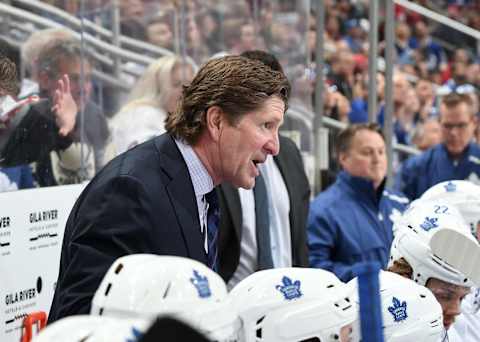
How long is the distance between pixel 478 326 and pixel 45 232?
5.67 feet

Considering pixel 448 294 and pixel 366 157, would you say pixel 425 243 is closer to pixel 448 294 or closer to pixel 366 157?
pixel 448 294

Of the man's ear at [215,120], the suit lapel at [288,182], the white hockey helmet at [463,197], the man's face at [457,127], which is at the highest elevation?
the man's ear at [215,120]

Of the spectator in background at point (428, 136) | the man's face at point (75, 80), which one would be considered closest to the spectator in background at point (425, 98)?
the spectator in background at point (428, 136)

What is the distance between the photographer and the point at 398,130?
1008cm

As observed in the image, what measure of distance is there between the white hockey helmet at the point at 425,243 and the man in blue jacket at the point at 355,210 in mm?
1243

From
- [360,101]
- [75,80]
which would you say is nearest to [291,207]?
[75,80]

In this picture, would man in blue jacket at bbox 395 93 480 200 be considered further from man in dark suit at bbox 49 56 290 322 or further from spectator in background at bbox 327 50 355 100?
man in dark suit at bbox 49 56 290 322

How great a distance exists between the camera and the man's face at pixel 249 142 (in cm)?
302

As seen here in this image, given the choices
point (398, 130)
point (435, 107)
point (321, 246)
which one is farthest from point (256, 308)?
point (435, 107)

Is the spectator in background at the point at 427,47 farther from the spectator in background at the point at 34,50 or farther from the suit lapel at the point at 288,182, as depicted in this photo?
the spectator in background at the point at 34,50

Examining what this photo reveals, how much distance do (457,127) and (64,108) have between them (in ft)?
12.4

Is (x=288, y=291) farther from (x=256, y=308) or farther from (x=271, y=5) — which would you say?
(x=271, y=5)

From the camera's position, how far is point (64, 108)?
177 inches

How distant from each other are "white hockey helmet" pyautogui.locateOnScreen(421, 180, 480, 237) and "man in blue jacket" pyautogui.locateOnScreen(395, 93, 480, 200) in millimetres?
2775
